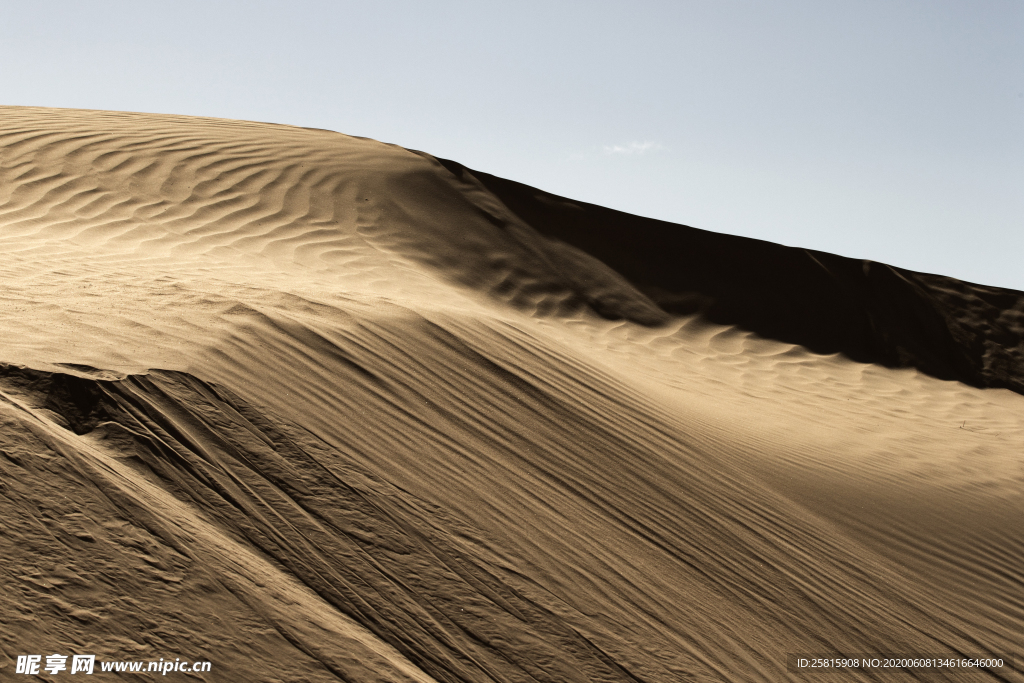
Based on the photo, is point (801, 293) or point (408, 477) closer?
point (408, 477)

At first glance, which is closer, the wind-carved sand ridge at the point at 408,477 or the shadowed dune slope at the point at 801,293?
the wind-carved sand ridge at the point at 408,477

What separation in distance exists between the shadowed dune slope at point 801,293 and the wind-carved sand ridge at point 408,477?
230 cm

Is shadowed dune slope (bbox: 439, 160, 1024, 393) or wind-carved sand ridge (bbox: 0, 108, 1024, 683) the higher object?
shadowed dune slope (bbox: 439, 160, 1024, 393)

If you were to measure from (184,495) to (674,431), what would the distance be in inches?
143

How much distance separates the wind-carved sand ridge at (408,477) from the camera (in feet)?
9.61

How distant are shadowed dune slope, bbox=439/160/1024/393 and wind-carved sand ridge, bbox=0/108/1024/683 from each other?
90.4 inches

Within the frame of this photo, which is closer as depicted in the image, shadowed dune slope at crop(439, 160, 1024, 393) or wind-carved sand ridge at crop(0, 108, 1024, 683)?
wind-carved sand ridge at crop(0, 108, 1024, 683)

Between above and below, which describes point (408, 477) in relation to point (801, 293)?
below

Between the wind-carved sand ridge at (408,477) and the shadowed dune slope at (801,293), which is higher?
the shadowed dune slope at (801,293)

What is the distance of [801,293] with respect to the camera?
1285cm

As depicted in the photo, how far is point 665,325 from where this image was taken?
36.4 ft

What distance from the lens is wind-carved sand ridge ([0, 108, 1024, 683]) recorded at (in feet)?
9.61

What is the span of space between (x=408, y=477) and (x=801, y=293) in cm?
1023

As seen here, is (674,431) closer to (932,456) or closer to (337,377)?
(337,377)
